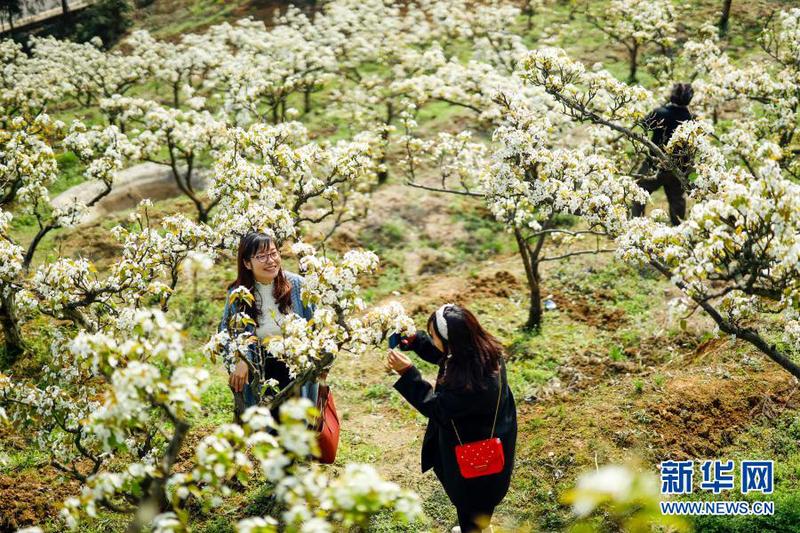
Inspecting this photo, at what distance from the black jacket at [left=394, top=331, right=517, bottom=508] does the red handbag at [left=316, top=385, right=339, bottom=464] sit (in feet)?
4.54

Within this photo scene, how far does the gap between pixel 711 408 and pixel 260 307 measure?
544 cm

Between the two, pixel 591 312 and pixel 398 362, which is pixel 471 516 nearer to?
pixel 398 362

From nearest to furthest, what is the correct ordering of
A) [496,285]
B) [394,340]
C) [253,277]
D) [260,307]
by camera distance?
[394,340], [253,277], [260,307], [496,285]

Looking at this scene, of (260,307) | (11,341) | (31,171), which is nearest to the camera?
(260,307)

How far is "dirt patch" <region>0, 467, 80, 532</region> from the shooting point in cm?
691

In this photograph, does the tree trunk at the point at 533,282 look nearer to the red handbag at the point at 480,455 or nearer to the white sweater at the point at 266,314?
the white sweater at the point at 266,314

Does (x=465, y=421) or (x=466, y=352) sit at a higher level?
(x=466, y=352)

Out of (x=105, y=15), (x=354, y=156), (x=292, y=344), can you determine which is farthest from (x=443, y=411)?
(x=105, y=15)

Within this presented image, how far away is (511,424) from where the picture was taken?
5.62 metres

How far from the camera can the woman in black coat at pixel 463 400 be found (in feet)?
17.0

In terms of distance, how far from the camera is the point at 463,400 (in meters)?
5.23

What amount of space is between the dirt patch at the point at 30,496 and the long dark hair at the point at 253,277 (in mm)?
2955

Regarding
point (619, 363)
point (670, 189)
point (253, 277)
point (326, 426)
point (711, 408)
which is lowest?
point (619, 363)

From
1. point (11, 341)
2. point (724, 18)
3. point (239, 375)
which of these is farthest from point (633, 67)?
point (11, 341)
